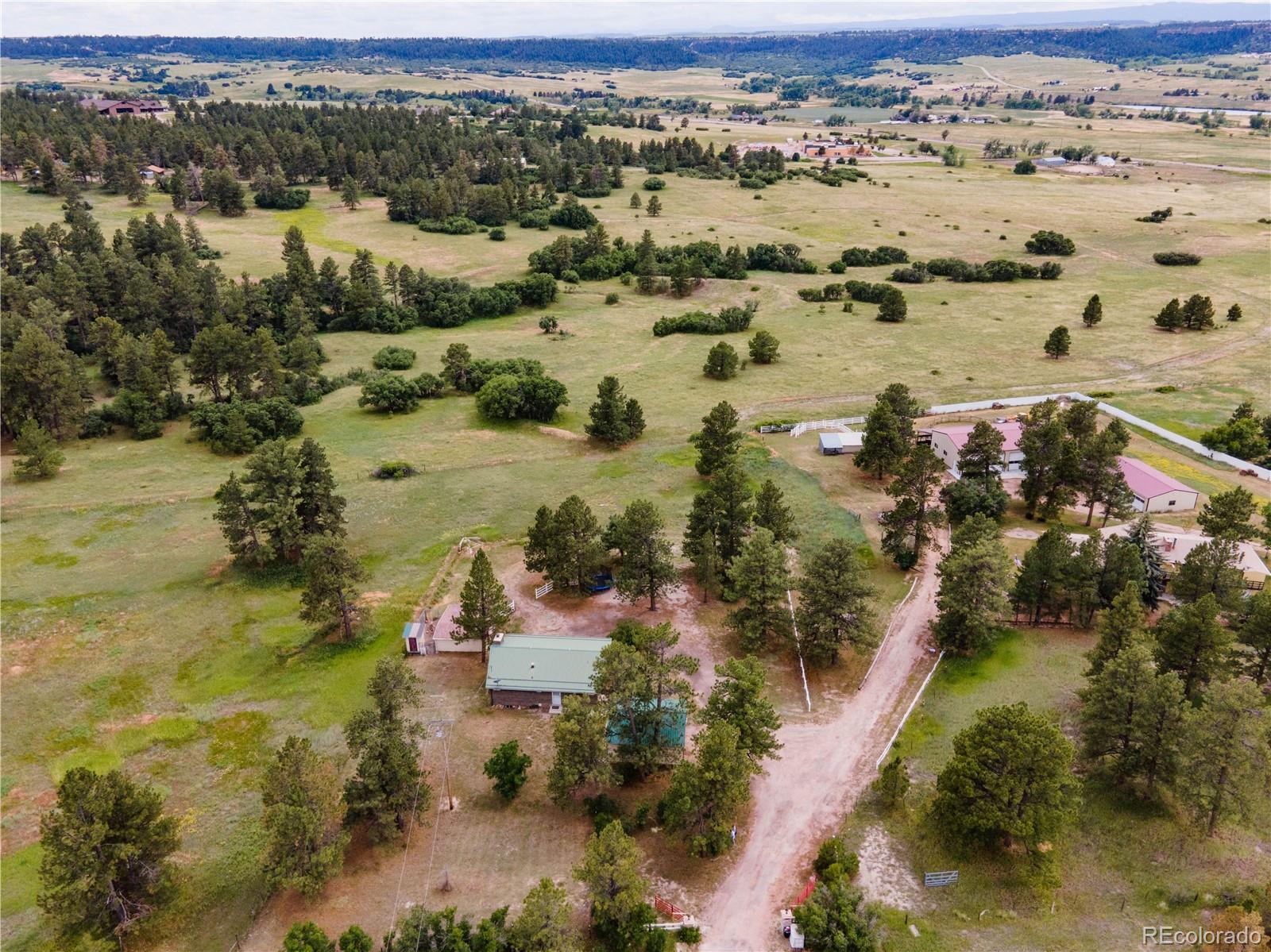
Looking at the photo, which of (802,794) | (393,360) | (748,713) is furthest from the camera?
(393,360)

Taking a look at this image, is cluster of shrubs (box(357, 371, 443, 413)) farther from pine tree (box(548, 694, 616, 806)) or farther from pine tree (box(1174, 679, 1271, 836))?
pine tree (box(1174, 679, 1271, 836))

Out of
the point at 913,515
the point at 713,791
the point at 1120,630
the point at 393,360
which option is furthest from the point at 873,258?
the point at 713,791

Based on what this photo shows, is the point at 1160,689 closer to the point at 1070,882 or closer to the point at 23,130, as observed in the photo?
the point at 1070,882

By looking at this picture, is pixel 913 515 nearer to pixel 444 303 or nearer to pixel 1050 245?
pixel 444 303

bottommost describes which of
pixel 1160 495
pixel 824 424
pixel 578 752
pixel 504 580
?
pixel 824 424

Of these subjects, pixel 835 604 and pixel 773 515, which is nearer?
pixel 835 604

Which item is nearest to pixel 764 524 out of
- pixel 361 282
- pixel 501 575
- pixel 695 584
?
pixel 695 584
